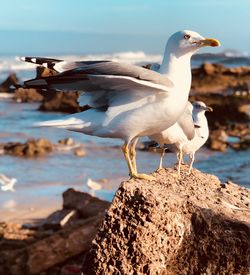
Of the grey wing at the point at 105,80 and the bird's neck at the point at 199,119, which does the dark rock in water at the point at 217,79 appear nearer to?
the bird's neck at the point at 199,119

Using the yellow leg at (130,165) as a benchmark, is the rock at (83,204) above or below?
below

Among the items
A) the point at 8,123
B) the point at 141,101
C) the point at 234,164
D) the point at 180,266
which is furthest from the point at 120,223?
the point at 8,123

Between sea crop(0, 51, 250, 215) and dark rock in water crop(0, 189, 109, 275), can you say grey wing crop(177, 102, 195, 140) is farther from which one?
sea crop(0, 51, 250, 215)

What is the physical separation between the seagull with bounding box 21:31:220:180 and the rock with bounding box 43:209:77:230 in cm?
447

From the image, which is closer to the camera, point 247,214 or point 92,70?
point 92,70

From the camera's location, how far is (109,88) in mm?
3760

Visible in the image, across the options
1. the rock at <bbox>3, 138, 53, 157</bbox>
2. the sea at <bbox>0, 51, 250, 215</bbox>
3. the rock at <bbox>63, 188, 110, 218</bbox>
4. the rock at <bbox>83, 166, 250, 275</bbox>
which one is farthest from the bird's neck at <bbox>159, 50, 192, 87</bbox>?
the rock at <bbox>3, 138, 53, 157</bbox>

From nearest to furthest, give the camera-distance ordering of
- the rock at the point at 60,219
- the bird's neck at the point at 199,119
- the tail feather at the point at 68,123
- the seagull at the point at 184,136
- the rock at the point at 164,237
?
1. the rock at the point at 164,237
2. the tail feather at the point at 68,123
3. the seagull at the point at 184,136
4. the bird's neck at the point at 199,119
5. the rock at the point at 60,219

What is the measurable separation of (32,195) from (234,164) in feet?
16.0

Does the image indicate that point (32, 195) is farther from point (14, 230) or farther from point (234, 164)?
point (234, 164)

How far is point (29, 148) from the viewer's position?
14.0 meters

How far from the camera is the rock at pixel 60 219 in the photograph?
27.0 feet

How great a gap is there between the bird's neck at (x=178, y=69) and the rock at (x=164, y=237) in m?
0.61

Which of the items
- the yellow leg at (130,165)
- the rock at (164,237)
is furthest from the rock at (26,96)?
the rock at (164,237)
